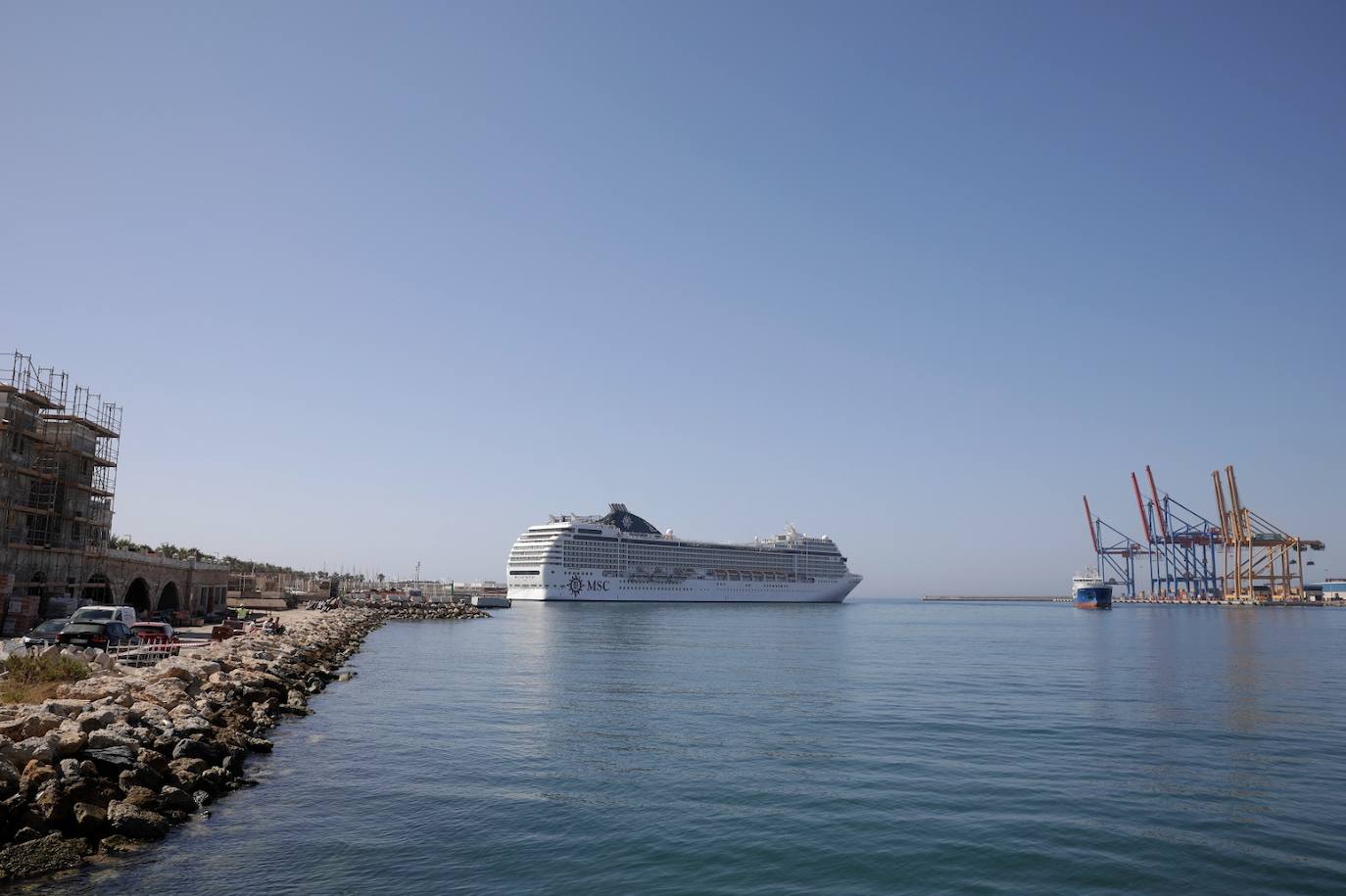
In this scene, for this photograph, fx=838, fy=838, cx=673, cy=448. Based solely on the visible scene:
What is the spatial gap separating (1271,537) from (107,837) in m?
156

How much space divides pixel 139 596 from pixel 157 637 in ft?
72.2

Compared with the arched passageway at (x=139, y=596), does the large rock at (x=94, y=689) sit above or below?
below

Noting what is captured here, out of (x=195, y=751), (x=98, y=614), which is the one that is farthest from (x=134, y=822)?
(x=98, y=614)

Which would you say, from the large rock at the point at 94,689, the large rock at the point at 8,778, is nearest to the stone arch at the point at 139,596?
the large rock at the point at 94,689

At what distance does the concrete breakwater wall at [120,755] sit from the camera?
11102 millimetres

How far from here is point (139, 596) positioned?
152ft

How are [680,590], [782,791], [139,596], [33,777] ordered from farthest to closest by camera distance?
[680,590]
[139,596]
[782,791]
[33,777]

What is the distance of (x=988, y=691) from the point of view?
26750 mm

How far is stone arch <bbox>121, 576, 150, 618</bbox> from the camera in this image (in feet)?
146

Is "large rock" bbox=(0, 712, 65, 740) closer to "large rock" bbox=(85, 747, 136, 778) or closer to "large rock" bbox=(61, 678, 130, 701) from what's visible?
"large rock" bbox=(85, 747, 136, 778)

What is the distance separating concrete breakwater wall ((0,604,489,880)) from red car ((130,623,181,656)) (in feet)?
15.6

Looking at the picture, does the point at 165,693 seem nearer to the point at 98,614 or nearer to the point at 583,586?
the point at 98,614

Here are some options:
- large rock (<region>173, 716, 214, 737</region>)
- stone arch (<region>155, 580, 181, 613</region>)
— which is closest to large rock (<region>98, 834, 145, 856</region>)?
large rock (<region>173, 716, 214, 737</region>)

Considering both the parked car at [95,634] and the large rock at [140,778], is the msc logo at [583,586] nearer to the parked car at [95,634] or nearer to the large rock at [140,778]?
the parked car at [95,634]
